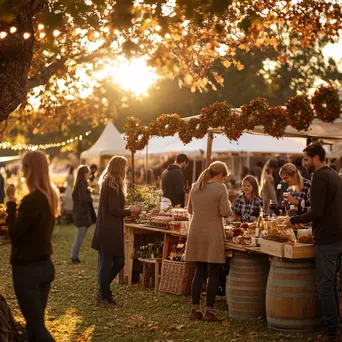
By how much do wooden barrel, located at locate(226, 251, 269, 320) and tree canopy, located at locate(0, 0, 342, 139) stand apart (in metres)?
2.10

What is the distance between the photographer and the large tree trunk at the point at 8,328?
6657 millimetres

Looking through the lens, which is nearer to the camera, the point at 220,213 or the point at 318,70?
the point at 220,213

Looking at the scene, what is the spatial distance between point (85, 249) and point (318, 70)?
24.5m

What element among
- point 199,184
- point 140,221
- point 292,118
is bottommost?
point 140,221

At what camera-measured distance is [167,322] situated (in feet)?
27.2

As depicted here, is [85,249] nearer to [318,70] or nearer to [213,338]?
[213,338]

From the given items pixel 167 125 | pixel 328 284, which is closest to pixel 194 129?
pixel 167 125

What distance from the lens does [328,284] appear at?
7.11m

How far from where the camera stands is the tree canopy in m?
6.01

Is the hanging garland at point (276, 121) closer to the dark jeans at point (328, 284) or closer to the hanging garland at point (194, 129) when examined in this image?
the dark jeans at point (328, 284)

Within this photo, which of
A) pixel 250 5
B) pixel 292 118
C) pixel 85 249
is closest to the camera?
pixel 250 5

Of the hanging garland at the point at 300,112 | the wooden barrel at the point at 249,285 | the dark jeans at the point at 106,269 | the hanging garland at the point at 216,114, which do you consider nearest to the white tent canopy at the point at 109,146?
the hanging garland at the point at 216,114

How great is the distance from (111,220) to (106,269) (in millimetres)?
619

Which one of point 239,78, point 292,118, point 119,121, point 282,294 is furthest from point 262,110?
point 119,121
